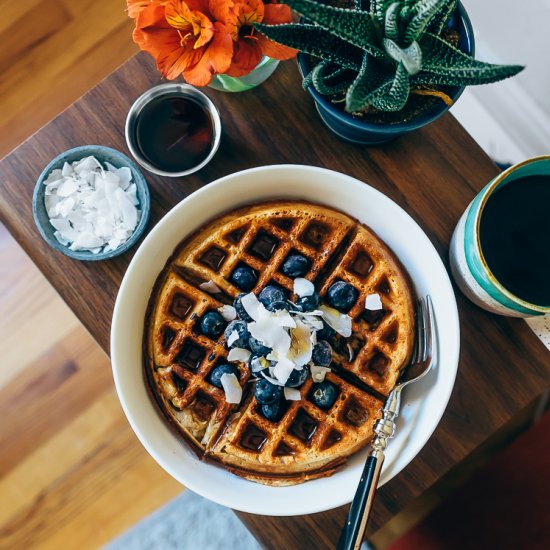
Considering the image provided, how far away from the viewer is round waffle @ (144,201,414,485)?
91 cm

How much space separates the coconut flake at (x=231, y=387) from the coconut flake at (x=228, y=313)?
0.08 metres

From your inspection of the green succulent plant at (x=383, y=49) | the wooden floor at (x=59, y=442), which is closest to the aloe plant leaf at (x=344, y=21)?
the green succulent plant at (x=383, y=49)

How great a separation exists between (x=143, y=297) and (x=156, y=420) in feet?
0.60

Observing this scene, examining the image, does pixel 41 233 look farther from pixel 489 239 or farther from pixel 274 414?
pixel 489 239

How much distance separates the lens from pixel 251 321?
87 cm

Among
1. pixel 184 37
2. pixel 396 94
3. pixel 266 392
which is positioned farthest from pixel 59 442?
pixel 396 94

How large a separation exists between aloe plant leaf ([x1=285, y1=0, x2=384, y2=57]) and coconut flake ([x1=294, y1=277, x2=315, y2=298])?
1.07 feet

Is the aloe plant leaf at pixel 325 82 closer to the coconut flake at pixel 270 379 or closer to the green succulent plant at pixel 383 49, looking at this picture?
the green succulent plant at pixel 383 49

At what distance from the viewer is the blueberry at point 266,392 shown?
87 centimetres

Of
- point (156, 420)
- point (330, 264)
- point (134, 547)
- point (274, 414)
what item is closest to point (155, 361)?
point (156, 420)

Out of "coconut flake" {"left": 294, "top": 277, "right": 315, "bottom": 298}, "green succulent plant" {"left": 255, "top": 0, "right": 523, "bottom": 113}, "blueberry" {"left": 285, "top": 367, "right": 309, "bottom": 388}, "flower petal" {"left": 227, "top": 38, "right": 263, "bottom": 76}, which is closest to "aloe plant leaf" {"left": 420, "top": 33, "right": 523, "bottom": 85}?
"green succulent plant" {"left": 255, "top": 0, "right": 523, "bottom": 113}

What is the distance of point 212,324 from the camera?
0.91 m

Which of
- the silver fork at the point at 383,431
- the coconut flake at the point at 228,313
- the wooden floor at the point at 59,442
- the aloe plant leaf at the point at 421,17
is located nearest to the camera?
the aloe plant leaf at the point at 421,17

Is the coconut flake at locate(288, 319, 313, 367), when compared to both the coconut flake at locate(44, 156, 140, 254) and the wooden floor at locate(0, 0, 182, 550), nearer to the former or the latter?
the coconut flake at locate(44, 156, 140, 254)
